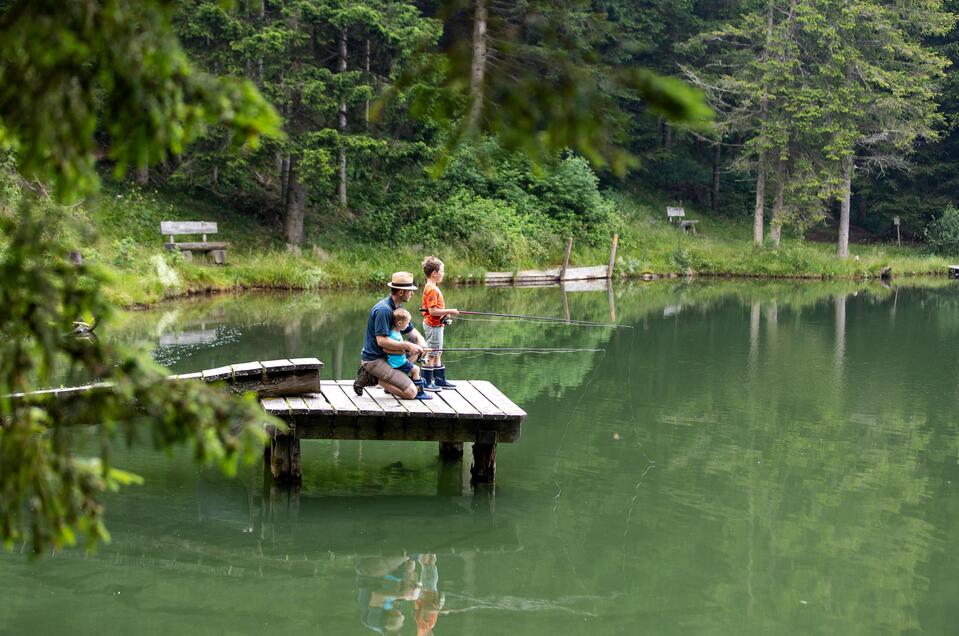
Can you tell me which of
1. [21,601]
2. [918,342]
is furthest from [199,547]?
[918,342]

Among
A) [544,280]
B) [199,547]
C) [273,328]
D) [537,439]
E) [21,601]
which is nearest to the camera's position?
[21,601]

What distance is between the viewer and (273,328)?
747 inches

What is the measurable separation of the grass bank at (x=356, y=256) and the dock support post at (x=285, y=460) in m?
5.96

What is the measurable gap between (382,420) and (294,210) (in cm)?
1994

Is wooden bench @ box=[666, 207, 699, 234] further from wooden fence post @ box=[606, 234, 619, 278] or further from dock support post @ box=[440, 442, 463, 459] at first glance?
dock support post @ box=[440, 442, 463, 459]

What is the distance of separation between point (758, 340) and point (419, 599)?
13.9 meters

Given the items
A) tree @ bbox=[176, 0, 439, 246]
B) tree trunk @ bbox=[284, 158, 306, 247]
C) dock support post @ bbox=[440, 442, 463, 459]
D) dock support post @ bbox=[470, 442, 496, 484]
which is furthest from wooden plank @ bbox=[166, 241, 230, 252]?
dock support post @ bbox=[470, 442, 496, 484]

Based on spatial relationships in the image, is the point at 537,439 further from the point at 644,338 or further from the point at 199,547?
the point at 644,338

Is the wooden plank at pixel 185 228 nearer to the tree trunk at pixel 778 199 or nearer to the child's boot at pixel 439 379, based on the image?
the child's boot at pixel 439 379

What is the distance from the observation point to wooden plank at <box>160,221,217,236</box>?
24.9 m

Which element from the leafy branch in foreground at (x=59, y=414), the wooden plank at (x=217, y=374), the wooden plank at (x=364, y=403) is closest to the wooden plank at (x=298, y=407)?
the wooden plank at (x=364, y=403)

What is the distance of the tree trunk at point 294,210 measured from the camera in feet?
91.8

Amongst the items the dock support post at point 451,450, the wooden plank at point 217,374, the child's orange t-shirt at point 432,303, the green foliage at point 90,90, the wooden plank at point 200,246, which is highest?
the green foliage at point 90,90

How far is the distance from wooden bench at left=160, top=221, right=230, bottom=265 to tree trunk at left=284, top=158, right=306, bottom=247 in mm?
2401
